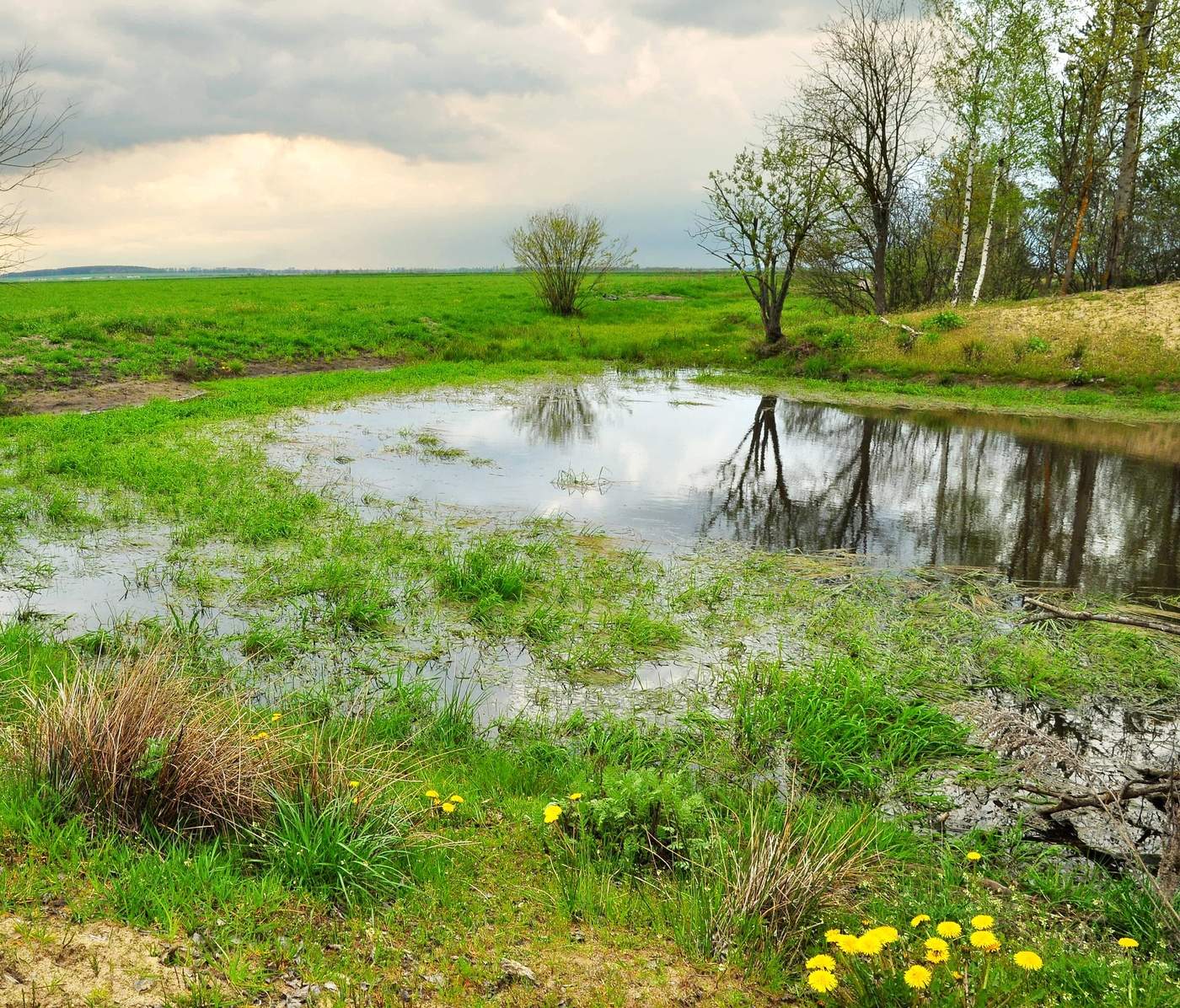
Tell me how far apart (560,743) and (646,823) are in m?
1.17

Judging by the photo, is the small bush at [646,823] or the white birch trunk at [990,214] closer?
the small bush at [646,823]

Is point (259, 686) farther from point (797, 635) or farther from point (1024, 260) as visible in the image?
point (1024, 260)

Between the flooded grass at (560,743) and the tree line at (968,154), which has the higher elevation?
the tree line at (968,154)

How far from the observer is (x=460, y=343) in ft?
93.4

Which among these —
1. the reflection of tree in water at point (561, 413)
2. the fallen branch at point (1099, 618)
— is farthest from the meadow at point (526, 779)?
the reflection of tree in water at point (561, 413)

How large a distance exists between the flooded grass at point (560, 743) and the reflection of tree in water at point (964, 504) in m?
0.53

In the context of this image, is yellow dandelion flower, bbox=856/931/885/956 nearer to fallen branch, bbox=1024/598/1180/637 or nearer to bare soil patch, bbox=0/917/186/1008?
bare soil patch, bbox=0/917/186/1008

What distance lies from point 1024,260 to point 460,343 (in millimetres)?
29774

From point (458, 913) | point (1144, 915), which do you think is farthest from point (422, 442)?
point (1144, 915)

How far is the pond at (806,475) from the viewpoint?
8.94 metres

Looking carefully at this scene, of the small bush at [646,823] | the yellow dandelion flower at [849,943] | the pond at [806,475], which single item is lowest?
the small bush at [646,823]

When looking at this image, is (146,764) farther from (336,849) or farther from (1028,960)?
(1028,960)

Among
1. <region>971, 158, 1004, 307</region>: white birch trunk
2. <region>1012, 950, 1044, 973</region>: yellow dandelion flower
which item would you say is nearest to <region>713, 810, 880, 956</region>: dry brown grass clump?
<region>1012, 950, 1044, 973</region>: yellow dandelion flower

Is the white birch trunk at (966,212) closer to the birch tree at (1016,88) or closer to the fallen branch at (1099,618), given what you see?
the birch tree at (1016,88)
